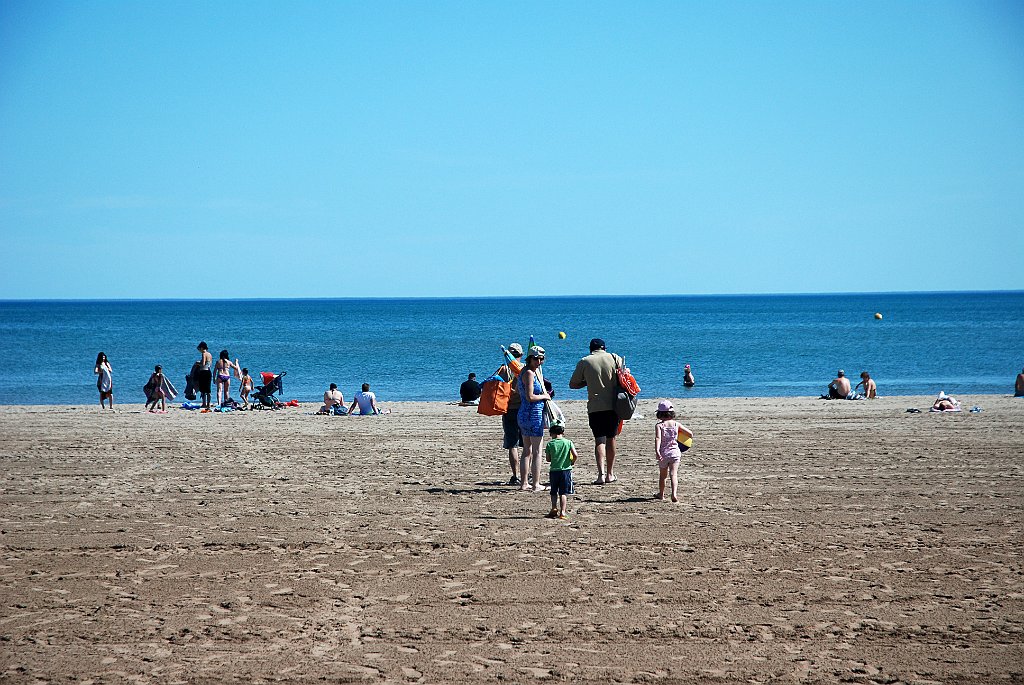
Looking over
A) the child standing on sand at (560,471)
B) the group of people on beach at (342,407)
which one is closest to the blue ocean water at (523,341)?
the group of people on beach at (342,407)

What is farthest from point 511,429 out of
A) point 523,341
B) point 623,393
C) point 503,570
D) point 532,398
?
point 523,341

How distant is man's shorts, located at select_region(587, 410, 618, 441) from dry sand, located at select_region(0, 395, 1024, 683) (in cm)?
63

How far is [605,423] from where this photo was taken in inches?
429

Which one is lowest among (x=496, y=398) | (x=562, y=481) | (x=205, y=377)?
(x=562, y=481)

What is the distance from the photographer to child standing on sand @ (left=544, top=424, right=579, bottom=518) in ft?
29.6

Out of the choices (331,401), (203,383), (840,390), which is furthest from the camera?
(840,390)

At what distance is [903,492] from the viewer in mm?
10266

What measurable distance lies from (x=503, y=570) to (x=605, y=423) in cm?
390

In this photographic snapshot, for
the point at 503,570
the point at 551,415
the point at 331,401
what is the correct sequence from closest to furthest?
A: the point at 503,570, the point at 551,415, the point at 331,401

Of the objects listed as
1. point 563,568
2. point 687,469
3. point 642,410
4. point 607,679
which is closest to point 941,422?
point 642,410

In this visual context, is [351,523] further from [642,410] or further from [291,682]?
[642,410]

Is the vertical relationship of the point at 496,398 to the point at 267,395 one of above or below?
above

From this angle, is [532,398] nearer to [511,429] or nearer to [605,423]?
[511,429]

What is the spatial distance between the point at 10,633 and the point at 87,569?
1.41 meters
